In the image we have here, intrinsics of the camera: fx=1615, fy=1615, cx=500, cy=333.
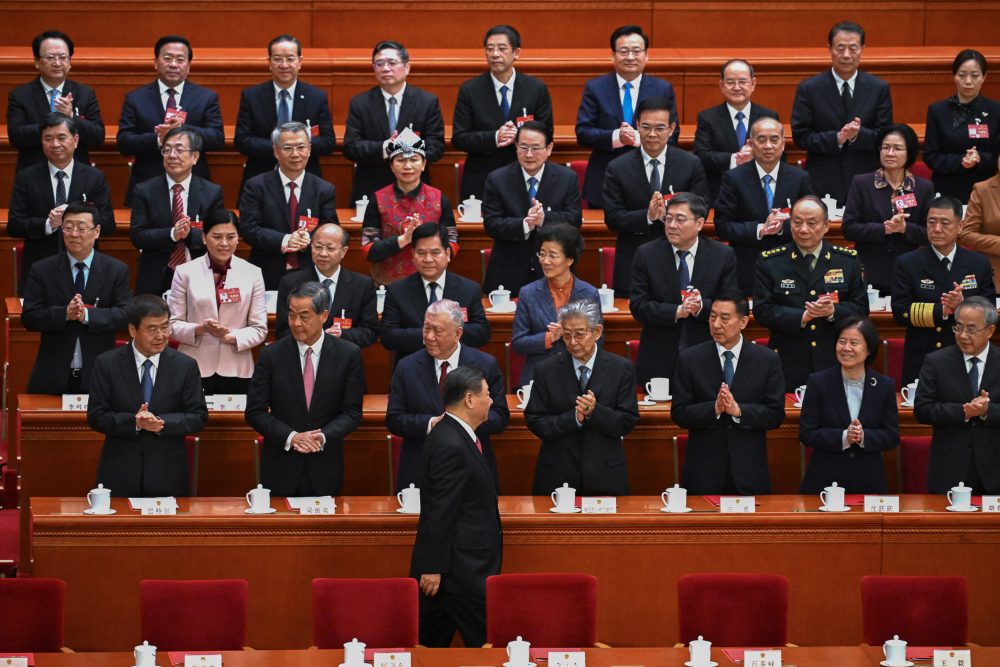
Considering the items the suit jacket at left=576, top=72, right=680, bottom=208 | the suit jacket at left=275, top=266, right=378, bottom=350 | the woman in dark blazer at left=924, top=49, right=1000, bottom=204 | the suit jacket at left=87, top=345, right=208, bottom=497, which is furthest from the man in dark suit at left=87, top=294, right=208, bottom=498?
the woman in dark blazer at left=924, top=49, right=1000, bottom=204

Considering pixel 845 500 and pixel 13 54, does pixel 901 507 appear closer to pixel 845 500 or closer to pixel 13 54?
pixel 845 500

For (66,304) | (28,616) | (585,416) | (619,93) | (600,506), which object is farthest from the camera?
(619,93)

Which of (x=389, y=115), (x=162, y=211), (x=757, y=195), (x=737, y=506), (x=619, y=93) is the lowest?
(x=737, y=506)

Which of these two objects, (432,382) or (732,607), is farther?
(432,382)

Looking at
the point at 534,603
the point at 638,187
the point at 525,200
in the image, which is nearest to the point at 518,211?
the point at 525,200

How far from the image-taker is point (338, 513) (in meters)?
6.16

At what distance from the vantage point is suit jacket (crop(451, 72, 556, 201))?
8438 millimetres

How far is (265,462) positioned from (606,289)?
202 centimetres

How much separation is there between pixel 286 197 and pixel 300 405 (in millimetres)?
1604

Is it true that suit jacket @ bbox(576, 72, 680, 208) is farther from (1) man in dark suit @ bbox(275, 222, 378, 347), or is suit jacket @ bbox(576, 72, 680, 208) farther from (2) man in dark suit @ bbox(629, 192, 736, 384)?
(1) man in dark suit @ bbox(275, 222, 378, 347)

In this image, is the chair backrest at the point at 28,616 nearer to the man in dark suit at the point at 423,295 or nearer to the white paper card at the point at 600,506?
the white paper card at the point at 600,506

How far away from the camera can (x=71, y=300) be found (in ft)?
23.5

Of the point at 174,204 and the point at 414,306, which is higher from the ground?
the point at 174,204

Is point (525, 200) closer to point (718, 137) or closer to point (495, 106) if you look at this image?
point (495, 106)
